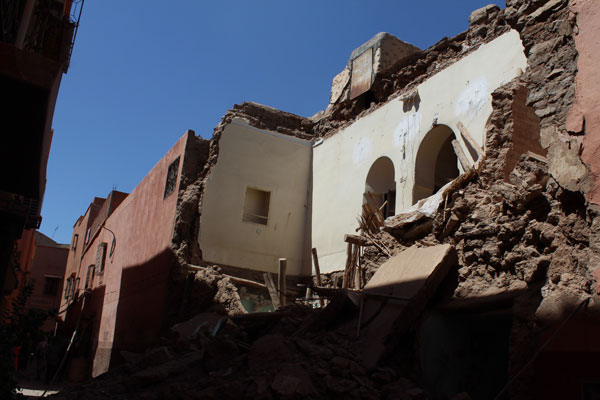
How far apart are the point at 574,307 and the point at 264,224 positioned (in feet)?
34.3

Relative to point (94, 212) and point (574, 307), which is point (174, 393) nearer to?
point (574, 307)

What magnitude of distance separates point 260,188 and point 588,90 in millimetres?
10235

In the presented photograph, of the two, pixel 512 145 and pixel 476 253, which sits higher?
pixel 512 145

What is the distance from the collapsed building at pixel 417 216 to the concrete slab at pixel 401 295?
20 mm

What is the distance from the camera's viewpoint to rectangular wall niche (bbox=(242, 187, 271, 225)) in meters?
13.9

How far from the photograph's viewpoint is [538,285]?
4.55m

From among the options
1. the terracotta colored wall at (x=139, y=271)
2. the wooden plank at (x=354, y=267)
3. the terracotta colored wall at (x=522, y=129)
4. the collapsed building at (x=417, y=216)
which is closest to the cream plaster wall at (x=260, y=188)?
the collapsed building at (x=417, y=216)

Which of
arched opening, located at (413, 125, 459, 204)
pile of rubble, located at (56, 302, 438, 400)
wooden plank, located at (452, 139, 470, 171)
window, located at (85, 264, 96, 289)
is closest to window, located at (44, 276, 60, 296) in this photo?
window, located at (85, 264, 96, 289)

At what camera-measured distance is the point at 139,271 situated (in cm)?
1442

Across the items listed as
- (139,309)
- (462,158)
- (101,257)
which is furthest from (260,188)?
(101,257)

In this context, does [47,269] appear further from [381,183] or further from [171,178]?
[381,183]

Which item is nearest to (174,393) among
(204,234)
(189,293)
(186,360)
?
(186,360)

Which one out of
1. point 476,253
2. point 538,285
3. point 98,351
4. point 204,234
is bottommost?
point 98,351

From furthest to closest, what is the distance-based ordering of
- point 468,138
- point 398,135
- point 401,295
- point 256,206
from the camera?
point 256,206 → point 398,135 → point 468,138 → point 401,295
